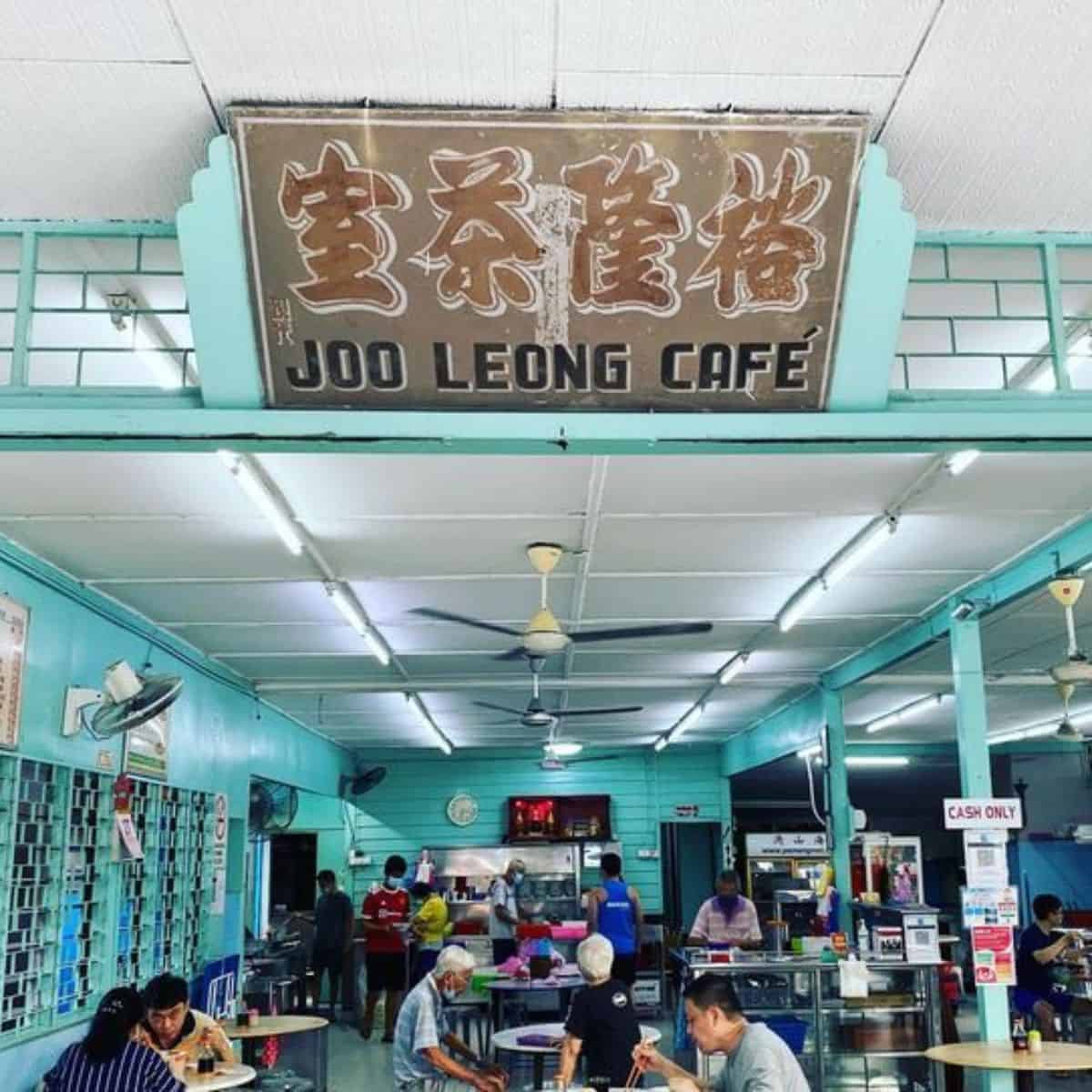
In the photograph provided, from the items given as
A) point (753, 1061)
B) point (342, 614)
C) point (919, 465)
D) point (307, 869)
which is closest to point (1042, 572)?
point (919, 465)

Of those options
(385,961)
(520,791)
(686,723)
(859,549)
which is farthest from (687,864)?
(859,549)

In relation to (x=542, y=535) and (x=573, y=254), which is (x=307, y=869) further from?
(x=573, y=254)

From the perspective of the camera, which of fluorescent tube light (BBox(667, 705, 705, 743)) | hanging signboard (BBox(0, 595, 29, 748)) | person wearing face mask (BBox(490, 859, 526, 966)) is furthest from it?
fluorescent tube light (BBox(667, 705, 705, 743))

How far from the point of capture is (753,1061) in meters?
5.05

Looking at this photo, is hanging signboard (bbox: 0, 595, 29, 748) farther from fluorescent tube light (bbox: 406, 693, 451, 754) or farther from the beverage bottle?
fluorescent tube light (bbox: 406, 693, 451, 754)

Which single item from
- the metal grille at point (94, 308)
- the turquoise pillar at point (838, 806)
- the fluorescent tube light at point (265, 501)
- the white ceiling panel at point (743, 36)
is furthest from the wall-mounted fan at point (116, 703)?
the turquoise pillar at point (838, 806)

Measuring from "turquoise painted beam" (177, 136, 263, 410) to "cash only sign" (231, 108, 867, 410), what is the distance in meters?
0.04

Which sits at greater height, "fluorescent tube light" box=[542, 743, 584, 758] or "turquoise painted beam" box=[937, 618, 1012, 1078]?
"fluorescent tube light" box=[542, 743, 584, 758]

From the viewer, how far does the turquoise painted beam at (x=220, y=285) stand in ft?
12.5

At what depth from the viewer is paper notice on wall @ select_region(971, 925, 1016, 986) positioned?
8.45 m

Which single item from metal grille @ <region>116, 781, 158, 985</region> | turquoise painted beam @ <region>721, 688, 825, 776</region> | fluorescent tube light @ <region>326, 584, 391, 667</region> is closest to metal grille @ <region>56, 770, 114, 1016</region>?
metal grille @ <region>116, 781, 158, 985</region>

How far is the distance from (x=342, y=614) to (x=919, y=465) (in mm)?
4942

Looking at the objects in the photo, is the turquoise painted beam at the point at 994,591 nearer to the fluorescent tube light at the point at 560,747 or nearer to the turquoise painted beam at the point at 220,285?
the fluorescent tube light at the point at 560,747

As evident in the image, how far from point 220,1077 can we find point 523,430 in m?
4.65
